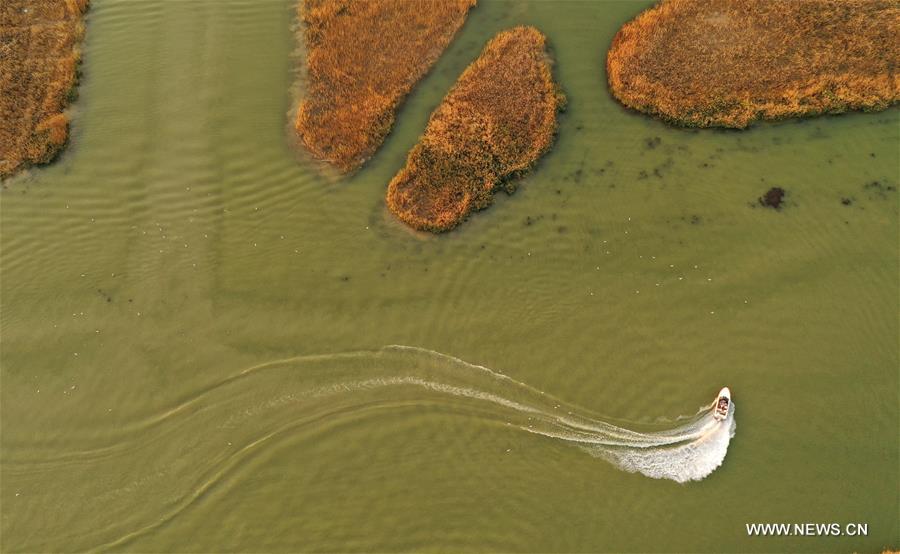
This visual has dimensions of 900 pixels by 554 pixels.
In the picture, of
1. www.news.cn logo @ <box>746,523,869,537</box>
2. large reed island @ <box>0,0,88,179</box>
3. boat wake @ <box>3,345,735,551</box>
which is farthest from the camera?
large reed island @ <box>0,0,88,179</box>

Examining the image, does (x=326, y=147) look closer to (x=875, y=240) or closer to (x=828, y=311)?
(x=828, y=311)

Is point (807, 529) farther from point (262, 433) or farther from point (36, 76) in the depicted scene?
point (36, 76)

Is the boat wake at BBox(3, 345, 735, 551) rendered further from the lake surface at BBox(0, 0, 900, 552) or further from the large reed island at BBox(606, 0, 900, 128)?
the large reed island at BBox(606, 0, 900, 128)

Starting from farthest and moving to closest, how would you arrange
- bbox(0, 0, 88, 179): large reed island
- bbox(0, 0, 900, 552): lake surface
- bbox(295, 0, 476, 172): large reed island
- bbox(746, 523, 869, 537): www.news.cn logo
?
1. bbox(0, 0, 88, 179): large reed island
2. bbox(295, 0, 476, 172): large reed island
3. bbox(0, 0, 900, 552): lake surface
4. bbox(746, 523, 869, 537): www.news.cn logo

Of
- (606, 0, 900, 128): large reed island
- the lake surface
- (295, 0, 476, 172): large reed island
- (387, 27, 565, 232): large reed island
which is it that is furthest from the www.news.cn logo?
(295, 0, 476, 172): large reed island

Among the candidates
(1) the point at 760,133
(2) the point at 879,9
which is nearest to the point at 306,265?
(1) the point at 760,133

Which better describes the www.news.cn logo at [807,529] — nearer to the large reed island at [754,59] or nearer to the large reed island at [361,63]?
the large reed island at [754,59]

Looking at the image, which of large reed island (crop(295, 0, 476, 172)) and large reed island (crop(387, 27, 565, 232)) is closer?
large reed island (crop(387, 27, 565, 232))
